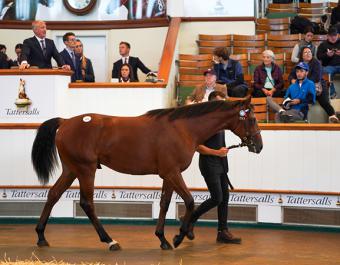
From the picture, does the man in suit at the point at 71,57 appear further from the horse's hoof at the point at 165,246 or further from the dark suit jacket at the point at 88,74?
the horse's hoof at the point at 165,246

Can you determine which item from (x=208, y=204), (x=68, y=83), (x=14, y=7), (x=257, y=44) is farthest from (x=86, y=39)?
(x=208, y=204)

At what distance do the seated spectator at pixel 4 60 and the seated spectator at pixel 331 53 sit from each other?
5.64m

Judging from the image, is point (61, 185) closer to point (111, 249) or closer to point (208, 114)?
point (111, 249)

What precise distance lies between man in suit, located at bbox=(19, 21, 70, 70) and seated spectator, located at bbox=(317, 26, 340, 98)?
4734 mm

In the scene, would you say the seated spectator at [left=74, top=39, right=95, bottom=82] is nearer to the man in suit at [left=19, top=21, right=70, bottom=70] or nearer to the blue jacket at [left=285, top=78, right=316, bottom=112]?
the man in suit at [left=19, top=21, right=70, bottom=70]

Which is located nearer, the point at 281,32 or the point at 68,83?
the point at 68,83

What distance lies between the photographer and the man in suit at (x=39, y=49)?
47.2 feet

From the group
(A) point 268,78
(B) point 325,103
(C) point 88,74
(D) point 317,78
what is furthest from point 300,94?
(C) point 88,74

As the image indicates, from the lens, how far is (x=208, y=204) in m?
11.4

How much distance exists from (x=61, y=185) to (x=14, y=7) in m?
7.99

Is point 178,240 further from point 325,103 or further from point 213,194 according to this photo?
point 325,103

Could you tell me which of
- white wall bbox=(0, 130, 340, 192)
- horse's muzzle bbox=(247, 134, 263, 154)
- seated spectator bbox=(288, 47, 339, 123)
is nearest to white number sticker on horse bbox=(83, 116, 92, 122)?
horse's muzzle bbox=(247, 134, 263, 154)

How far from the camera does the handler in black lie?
11.4m

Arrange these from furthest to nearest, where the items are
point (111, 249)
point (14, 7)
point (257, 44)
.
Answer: point (14, 7) → point (257, 44) → point (111, 249)
